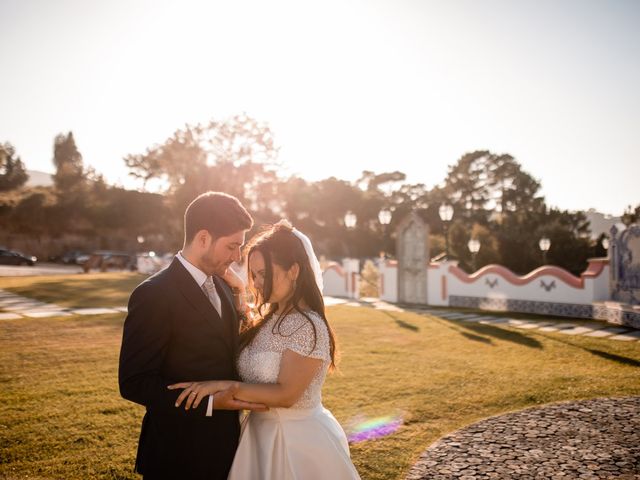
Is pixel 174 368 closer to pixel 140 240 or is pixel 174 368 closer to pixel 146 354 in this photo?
pixel 146 354

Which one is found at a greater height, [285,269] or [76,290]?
[285,269]

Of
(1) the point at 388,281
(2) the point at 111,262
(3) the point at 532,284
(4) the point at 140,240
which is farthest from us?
(4) the point at 140,240

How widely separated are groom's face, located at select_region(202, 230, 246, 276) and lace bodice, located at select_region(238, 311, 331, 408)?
0.47m

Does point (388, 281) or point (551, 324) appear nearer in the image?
point (551, 324)

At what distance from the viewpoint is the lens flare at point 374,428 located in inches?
198

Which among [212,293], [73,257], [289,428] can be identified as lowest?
[289,428]

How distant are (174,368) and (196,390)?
0.23 meters

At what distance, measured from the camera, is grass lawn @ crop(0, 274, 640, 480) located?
180 inches

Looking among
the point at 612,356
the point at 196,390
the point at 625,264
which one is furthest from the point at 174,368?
the point at 625,264

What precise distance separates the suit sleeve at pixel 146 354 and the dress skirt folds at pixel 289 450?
53 cm

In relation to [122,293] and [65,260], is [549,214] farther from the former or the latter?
[65,260]

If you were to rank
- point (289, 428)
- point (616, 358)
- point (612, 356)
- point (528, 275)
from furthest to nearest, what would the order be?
1. point (528, 275)
2. point (612, 356)
3. point (616, 358)
4. point (289, 428)

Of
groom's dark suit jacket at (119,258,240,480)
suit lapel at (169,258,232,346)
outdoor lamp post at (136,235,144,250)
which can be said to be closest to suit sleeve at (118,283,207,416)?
groom's dark suit jacket at (119,258,240,480)

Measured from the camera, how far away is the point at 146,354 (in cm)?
221
